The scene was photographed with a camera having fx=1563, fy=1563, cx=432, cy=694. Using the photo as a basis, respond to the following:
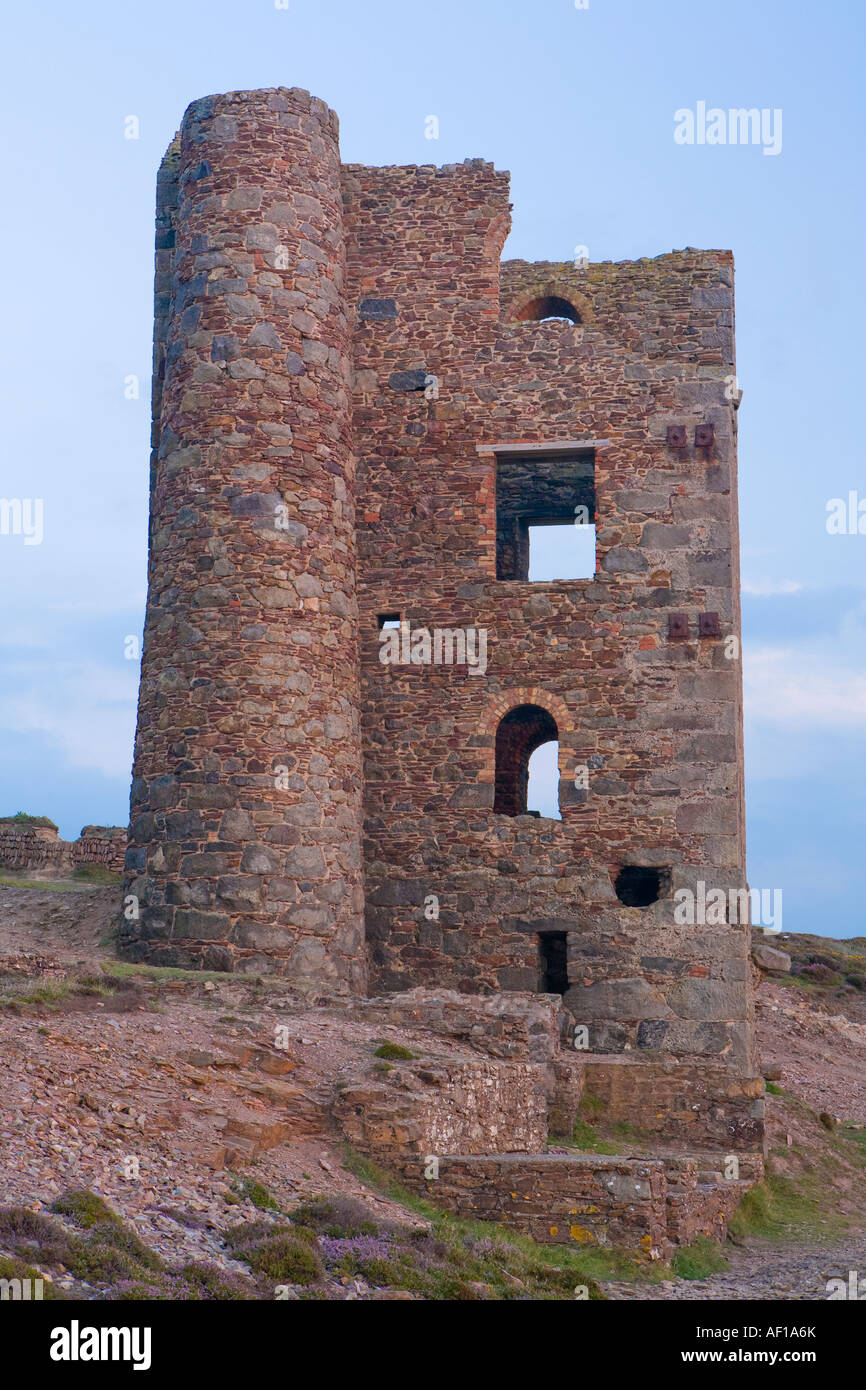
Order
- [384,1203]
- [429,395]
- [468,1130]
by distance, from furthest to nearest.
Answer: [429,395], [468,1130], [384,1203]

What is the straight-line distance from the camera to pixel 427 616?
801 inches

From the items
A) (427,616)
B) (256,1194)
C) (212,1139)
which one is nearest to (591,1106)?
(427,616)

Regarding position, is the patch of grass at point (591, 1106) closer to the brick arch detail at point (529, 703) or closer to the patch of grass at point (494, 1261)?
the brick arch detail at point (529, 703)

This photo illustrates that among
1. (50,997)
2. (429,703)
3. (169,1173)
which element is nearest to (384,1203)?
(169,1173)

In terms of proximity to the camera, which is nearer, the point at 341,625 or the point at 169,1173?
the point at 169,1173

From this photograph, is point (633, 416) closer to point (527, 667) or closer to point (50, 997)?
point (527, 667)

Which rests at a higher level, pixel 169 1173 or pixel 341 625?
pixel 341 625

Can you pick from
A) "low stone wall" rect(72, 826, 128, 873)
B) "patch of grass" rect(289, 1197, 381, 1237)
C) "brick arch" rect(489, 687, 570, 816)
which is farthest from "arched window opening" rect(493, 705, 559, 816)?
"patch of grass" rect(289, 1197, 381, 1237)

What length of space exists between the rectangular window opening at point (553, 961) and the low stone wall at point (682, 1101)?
1.61 m

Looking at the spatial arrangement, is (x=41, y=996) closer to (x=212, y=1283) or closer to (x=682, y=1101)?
(x=212, y=1283)

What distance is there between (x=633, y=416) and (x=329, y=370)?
156 inches

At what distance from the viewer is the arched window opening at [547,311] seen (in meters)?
20.8

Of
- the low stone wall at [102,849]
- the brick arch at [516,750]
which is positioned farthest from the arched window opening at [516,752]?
the low stone wall at [102,849]

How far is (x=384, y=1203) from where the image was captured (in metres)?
12.0
